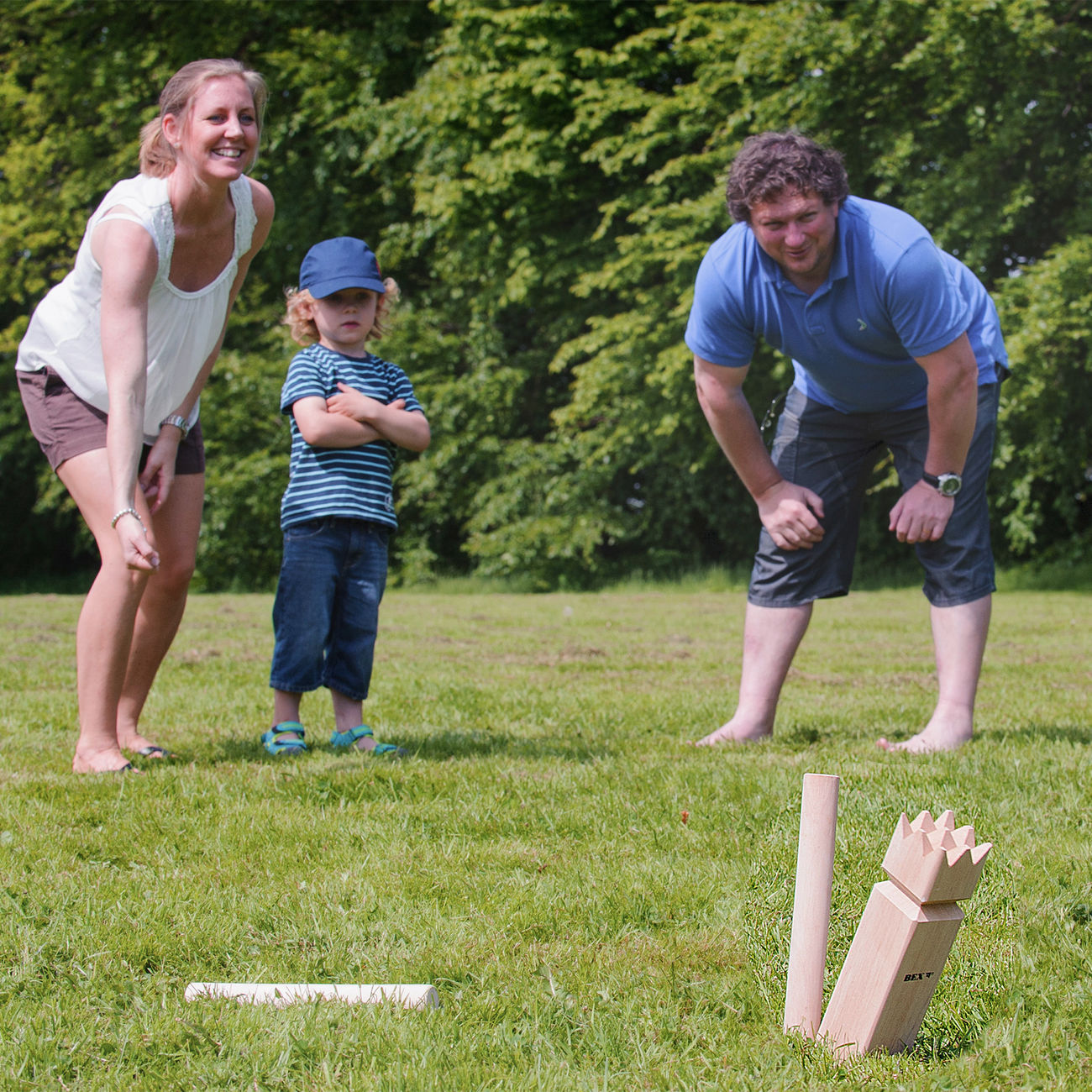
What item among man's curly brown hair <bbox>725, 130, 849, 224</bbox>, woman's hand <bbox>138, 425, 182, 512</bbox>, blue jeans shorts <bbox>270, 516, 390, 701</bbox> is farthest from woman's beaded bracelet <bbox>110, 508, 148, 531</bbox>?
man's curly brown hair <bbox>725, 130, 849, 224</bbox>

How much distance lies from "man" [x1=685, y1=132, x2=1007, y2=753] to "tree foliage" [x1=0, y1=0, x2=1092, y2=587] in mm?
8581

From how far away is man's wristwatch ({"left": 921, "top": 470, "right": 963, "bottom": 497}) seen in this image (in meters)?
3.92

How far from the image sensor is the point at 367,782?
3.47m

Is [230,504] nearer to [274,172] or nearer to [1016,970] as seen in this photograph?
[274,172]

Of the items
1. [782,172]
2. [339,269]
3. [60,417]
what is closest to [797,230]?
[782,172]

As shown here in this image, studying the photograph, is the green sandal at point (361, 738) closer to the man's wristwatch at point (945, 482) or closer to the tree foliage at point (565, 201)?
the man's wristwatch at point (945, 482)

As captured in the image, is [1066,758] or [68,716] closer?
[1066,758]

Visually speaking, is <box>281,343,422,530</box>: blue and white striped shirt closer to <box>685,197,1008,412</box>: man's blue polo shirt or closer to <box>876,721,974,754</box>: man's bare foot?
<box>685,197,1008,412</box>: man's blue polo shirt

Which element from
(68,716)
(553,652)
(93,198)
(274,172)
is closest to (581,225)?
(274,172)

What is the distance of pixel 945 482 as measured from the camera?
392 centimetres

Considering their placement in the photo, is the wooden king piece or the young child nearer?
the wooden king piece

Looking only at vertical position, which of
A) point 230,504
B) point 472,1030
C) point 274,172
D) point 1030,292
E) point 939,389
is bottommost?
point 230,504

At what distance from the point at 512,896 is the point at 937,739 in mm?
2086

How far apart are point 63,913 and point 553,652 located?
5.15 metres
